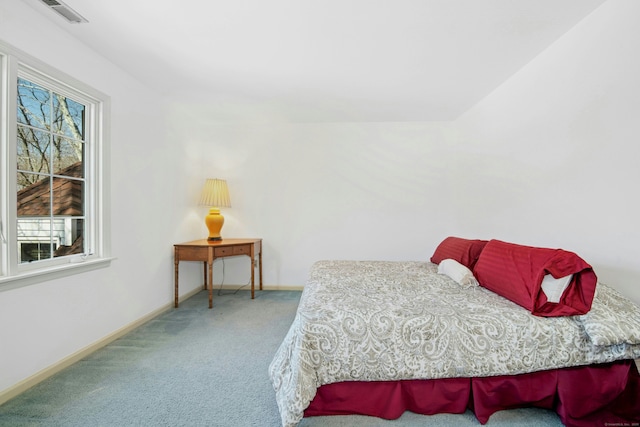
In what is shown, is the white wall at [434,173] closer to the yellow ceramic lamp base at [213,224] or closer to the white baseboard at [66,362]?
the yellow ceramic lamp base at [213,224]

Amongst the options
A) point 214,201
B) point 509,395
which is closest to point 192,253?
point 214,201

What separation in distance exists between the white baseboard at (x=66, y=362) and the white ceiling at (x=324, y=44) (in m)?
2.27

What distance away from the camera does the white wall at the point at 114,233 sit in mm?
1631

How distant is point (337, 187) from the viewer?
370 cm

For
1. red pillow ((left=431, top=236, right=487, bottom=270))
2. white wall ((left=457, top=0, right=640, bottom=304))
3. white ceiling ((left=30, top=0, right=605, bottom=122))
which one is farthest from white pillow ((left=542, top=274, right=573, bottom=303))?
white ceiling ((left=30, top=0, right=605, bottom=122))

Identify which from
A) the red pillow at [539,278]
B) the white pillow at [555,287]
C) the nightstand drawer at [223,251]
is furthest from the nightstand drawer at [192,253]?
the white pillow at [555,287]

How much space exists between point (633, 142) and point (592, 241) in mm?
617

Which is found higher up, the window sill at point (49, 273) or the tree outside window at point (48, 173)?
the tree outside window at point (48, 173)

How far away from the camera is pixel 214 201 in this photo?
3.46 m

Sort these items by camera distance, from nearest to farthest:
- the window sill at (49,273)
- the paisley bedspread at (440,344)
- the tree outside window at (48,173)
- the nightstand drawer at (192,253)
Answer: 1. the paisley bedspread at (440,344)
2. the window sill at (49,273)
3. the tree outside window at (48,173)
4. the nightstand drawer at (192,253)

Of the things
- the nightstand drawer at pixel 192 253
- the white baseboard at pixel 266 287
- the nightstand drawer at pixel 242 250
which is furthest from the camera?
the white baseboard at pixel 266 287

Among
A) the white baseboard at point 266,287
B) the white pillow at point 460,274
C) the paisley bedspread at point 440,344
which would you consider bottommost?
the white baseboard at point 266,287

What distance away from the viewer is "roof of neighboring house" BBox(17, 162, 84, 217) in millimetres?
1742

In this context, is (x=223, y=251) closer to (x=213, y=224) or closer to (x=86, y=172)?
(x=213, y=224)
